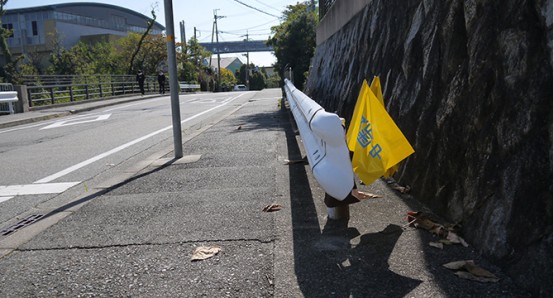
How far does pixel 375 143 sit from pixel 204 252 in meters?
1.55

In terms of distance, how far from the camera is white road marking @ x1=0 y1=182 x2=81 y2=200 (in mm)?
5609

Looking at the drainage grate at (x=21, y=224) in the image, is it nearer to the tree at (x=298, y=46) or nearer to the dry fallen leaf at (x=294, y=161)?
the dry fallen leaf at (x=294, y=161)

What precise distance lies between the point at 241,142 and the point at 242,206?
13.9ft

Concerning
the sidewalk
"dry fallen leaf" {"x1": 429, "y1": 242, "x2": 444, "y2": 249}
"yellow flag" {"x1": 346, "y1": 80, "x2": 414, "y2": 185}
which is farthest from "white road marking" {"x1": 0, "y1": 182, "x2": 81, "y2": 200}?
"dry fallen leaf" {"x1": 429, "y1": 242, "x2": 444, "y2": 249}

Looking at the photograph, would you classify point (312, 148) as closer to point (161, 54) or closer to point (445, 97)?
point (445, 97)

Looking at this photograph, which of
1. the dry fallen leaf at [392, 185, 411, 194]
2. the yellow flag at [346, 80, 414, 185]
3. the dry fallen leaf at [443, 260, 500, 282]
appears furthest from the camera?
the dry fallen leaf at [392, 185, 411, 194]

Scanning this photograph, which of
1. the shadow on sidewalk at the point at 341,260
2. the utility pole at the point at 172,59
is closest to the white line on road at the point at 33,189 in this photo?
the utility pole at the point at 172,59

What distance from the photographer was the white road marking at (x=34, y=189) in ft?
18.4

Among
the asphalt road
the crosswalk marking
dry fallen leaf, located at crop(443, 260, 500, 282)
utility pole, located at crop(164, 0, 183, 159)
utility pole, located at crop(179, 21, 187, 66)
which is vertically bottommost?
the crosswalk marking

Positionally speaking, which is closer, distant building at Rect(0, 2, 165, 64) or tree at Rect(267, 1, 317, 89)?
tree at Rect(267, 1, 317, 89)

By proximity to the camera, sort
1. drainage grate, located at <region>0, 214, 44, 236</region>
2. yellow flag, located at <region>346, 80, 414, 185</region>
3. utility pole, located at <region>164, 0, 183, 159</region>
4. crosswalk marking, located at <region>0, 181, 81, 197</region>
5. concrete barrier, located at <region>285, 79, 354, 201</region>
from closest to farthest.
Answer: concrete barrier, located at <region>285, 79, 354, 201</region>, yellow flag, located at <region>346, 80, 414, 185</region>, drainage grate, located at <region>0, 214, 44, 236</region>, crosswalk marking, located at <region>0, 181, 81, 197</region>, utility pole, located at <region>164, 0, 183, 159</region>

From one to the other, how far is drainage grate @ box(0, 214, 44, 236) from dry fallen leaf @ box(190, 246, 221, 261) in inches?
76.8

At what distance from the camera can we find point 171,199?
4801mm

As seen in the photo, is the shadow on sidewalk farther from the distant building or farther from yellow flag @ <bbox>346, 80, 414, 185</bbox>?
the distant building
